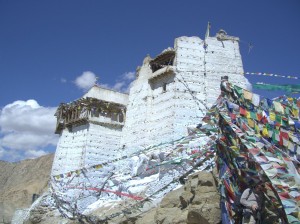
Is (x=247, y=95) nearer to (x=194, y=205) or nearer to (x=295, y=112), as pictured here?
(x=295, y=112)

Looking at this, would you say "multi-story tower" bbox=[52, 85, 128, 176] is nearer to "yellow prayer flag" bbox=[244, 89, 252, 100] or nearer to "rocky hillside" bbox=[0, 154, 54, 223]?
"yellow prayer flag" bbox=[244, 89, 252, 100]

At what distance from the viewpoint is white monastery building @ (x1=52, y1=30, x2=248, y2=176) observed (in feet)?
75.9

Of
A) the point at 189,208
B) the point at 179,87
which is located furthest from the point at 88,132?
the point at 189,208

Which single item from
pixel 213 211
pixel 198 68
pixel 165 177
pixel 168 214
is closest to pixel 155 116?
pixel 198 68

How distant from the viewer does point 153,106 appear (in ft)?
81.7

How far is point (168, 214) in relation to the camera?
10.8m

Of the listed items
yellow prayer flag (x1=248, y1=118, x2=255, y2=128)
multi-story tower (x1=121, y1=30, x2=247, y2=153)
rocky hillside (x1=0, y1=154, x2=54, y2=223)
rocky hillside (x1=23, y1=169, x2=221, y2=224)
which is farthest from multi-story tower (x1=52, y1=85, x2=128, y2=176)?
rocky hillside (x1=0, y1=154, x2=54, y2=223)

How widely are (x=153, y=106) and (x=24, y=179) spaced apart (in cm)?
5526

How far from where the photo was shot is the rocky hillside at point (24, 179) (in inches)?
1982

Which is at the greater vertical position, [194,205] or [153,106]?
[153,106]

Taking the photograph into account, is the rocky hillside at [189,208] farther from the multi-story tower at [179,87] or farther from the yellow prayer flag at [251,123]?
the multi-story tower at [179,87]

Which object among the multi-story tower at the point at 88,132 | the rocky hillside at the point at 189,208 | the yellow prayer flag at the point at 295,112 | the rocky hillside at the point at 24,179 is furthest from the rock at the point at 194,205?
the rocky hillside at the point at 24,179

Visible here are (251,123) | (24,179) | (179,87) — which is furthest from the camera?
(24,179)

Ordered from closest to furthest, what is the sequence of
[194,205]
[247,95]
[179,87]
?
[194,205] → [247,95] → [179,87]
